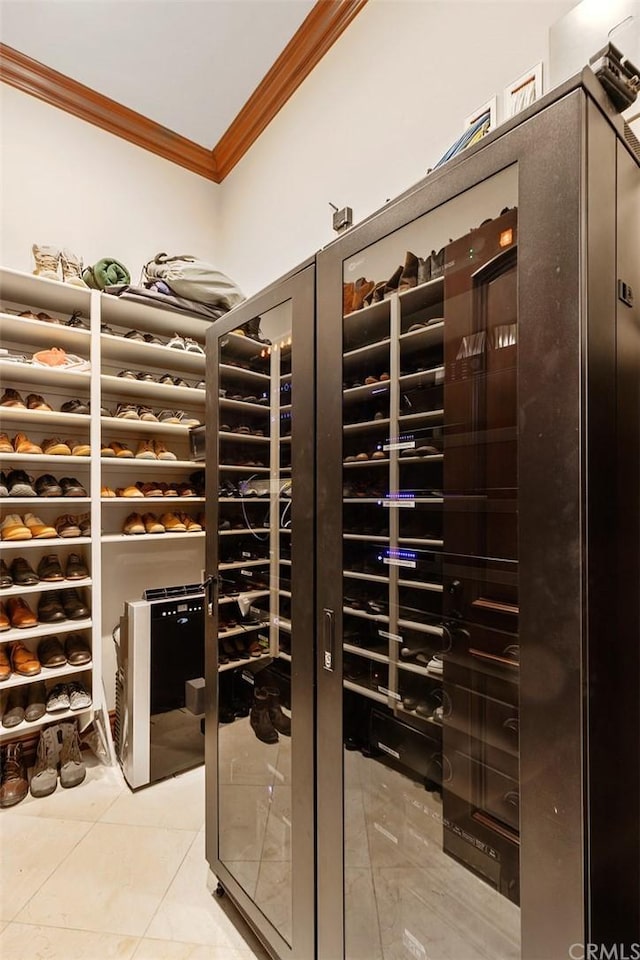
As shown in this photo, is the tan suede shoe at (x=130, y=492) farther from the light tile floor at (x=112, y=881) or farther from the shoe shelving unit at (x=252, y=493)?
the light tile floor at (x=112, y=881)

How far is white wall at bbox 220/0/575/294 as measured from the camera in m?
1.37

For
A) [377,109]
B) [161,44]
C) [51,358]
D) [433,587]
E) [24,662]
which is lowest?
[24,662]

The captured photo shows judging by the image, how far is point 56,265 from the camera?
2.18 m

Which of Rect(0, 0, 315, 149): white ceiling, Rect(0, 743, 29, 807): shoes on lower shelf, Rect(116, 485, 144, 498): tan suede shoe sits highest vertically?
Rect(0, 0, 315, 149): white ceiling

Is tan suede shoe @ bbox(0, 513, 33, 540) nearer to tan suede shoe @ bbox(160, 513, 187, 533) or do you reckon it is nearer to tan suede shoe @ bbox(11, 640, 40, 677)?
tan suede shoe @ bbox(11, 640, 40, 677)

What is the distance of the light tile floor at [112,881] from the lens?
4.33 feet

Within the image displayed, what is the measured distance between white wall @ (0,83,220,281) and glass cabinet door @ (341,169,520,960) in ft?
7.23

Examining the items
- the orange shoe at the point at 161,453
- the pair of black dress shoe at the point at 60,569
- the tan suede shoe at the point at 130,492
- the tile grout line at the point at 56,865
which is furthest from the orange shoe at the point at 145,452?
the tile grout line at the point at 56,865

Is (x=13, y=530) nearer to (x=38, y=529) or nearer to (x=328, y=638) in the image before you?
(x=38, y=529)

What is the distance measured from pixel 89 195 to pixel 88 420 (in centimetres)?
136

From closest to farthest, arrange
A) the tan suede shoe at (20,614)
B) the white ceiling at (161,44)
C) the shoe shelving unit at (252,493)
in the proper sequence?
the shoe shelving unit at (252,493)
the white ceiling at (161,44)
the tan suede shoe at (20,614)

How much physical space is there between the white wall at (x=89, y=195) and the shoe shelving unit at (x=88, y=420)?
0.40 metres

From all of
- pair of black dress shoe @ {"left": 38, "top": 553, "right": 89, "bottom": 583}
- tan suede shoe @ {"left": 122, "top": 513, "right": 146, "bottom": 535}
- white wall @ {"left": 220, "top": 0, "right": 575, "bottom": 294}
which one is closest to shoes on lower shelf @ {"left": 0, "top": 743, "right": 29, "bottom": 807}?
pair of black dress shoe @ {"left": 38, "top": 553, "right": 89, "bottom": 583}

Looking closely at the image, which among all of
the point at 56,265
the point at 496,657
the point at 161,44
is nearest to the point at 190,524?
the point at 56,265
